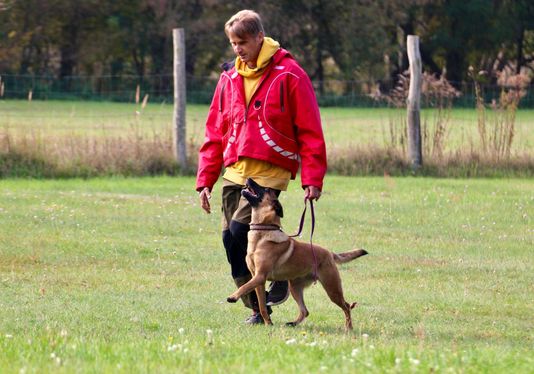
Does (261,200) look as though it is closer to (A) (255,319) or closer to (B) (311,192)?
(B) (311,192)

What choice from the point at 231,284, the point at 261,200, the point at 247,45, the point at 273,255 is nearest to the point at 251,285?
the point at 273,255

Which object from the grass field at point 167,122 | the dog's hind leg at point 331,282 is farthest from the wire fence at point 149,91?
the dog's hind leg at point 331,282

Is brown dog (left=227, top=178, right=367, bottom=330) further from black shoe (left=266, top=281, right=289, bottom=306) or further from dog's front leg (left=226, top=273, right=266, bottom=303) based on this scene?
black shoe (left=266, top=281, right=289, bottom=306)

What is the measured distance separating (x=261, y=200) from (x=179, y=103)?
1159 centimetres

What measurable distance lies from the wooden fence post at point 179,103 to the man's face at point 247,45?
1132cm

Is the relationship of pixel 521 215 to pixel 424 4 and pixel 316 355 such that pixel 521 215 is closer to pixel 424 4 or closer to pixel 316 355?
pixel 316 355

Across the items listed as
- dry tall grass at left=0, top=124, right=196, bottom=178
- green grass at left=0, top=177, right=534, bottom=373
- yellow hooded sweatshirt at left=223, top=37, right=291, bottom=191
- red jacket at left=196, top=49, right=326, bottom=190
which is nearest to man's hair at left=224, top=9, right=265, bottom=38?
yellow hooded sweatshirt at left=223, top=37, right=291, bottom=191

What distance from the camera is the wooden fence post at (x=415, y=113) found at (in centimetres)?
1905

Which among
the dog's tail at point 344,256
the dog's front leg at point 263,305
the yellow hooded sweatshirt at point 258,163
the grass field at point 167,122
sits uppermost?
the yellow hooded sweatshirt at point 258,163

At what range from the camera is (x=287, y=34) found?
50.4 metres

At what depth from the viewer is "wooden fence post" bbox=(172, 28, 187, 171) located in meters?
18.6

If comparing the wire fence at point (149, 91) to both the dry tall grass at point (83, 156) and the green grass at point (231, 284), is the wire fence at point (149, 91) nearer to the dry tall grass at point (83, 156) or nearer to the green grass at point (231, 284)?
the dry tall grass at point (83, 156)

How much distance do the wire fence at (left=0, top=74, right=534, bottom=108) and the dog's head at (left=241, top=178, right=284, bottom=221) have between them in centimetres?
2441

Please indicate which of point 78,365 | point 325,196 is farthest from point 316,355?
point 325,196
